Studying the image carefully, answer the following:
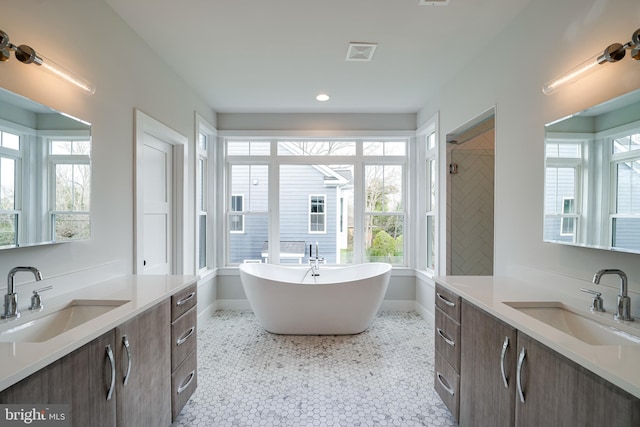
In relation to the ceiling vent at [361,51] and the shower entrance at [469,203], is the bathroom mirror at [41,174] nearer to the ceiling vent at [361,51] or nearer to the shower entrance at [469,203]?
the ceiling vent at [361,51]

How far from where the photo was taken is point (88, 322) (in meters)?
1.23

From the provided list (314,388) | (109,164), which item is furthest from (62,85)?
(314,388)

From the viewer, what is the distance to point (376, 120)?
4172 millimetres

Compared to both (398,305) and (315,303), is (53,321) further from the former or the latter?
(398,305)

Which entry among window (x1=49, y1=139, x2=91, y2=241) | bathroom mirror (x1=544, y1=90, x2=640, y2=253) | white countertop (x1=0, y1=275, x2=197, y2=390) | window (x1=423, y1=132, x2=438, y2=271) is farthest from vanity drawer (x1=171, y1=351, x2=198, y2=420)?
window (x1=423, y1=132, x2=438, y2=271)

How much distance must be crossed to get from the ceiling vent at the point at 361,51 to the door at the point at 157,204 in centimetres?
185

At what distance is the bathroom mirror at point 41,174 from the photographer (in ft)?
4.38

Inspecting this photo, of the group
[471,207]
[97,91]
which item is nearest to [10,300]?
[97,91]

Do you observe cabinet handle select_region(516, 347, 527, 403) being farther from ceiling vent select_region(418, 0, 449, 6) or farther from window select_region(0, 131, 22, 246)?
window select_region(0, 131, 22, 246)

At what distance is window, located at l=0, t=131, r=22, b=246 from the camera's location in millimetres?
1309

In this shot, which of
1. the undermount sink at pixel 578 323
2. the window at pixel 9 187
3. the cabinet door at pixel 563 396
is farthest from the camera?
the window at pixel 9 187

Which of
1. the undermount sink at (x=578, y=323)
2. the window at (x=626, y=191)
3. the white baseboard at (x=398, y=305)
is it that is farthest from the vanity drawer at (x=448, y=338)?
the white baseboard at (x=398, y=305)

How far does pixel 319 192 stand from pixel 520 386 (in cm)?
340

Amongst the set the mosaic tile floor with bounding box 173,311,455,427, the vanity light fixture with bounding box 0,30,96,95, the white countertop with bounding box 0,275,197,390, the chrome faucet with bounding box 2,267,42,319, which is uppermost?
the vanity light fixture with bounding box 0,30,96,95
